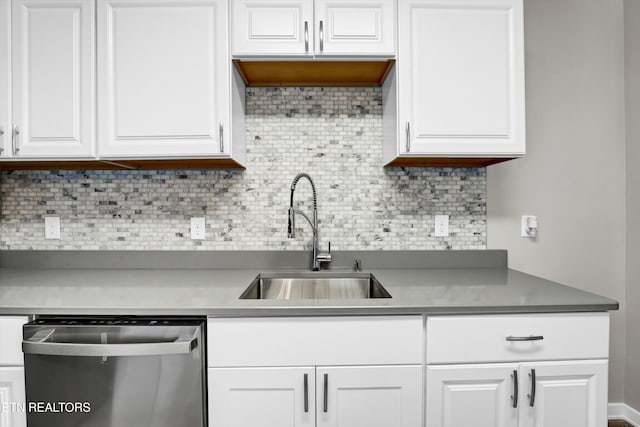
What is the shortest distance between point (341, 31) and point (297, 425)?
153 centimetres

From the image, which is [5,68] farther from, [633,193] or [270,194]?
[633,193]

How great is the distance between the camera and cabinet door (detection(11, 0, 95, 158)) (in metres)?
1.51

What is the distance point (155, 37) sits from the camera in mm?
1510

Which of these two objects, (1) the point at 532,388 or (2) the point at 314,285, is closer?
(1) the point at 532,388

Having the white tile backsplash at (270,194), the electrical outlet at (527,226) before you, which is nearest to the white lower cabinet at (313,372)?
the white tile backsplash at (270,194)

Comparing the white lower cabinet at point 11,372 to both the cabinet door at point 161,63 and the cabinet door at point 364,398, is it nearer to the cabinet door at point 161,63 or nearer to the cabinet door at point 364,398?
the cabinet door at point 161,63

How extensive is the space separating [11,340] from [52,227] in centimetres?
83

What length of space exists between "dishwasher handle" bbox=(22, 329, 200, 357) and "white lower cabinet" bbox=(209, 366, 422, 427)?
15 centimetres

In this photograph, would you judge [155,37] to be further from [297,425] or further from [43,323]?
[297,425]

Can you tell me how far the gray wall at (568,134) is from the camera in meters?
1.91

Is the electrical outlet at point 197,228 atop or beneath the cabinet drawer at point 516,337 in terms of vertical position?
atop

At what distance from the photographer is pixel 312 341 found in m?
1.19

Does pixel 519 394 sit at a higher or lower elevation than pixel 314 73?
lower

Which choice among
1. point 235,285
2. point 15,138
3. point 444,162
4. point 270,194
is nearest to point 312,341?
point 235,285
